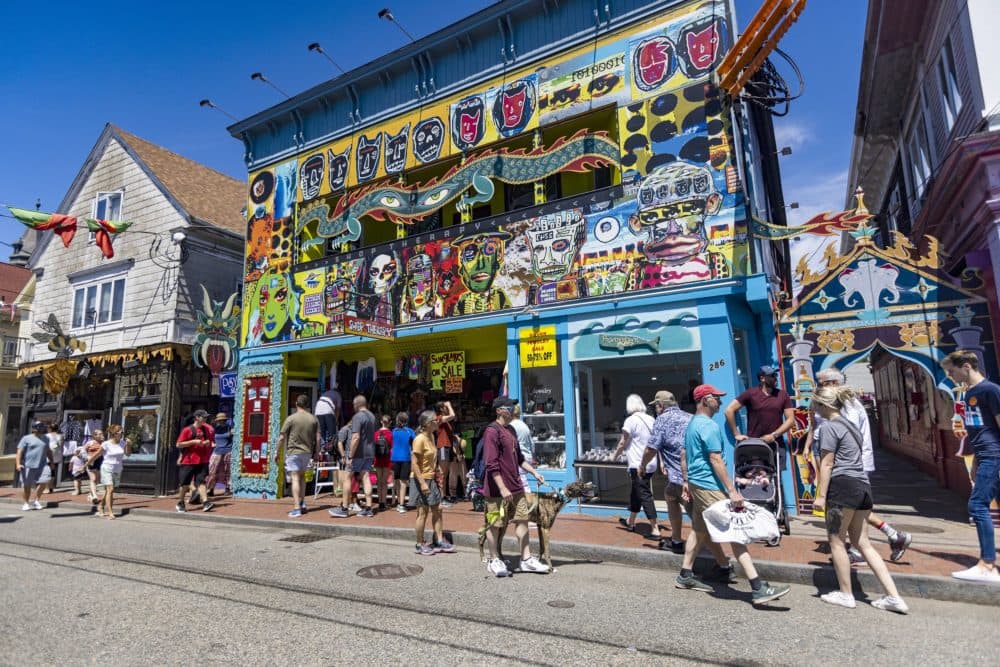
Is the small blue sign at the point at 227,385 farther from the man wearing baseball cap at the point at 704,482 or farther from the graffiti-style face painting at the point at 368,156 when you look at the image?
the man wearing baseball cap at the point at 704,482

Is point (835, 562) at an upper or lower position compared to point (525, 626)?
upper

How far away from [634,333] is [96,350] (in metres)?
16.9

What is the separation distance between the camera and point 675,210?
9.62 meters

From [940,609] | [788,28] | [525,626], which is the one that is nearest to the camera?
[525,626]

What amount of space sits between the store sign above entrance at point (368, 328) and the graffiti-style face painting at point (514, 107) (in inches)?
178

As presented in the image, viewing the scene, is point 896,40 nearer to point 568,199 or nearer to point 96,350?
point 568,199

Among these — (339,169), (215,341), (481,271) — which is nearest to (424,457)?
(481,271)

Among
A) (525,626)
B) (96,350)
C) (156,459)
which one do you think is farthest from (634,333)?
(96,350)

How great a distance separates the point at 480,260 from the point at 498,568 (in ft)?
21.3

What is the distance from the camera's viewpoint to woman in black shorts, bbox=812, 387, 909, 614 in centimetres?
500

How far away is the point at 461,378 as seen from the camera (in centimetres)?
1180

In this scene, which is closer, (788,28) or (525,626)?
(525,626)

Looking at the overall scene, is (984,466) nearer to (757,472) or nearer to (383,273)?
(757,472)

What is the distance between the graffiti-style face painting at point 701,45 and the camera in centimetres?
962
